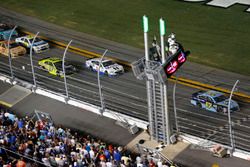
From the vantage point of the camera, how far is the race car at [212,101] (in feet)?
120

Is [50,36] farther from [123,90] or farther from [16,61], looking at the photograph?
[123,90]

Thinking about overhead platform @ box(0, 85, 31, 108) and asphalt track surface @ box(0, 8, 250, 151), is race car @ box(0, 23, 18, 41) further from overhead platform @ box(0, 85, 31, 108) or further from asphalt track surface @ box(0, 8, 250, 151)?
overhead platform @ box(0, 85, 31, 108)

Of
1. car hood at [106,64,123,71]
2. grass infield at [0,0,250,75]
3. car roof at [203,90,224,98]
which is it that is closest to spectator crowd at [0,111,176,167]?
car roof at [203,90,224,98]

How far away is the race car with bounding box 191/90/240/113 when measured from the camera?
36.7m

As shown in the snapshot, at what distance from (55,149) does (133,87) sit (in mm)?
9759

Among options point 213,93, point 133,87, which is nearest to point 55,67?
point 133,87

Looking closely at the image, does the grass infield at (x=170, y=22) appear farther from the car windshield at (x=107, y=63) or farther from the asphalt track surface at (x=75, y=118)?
the asphalt track surface at (x=75, y=118)

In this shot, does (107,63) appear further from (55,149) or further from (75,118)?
(55,149)

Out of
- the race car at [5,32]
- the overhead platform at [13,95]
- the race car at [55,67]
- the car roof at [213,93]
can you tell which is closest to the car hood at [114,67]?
the race car at [55,67]

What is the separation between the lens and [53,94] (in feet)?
130

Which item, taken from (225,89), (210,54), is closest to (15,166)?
(225,89)

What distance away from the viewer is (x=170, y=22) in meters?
51.1

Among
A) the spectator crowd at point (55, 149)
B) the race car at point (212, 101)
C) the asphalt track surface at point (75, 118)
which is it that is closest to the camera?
the spectator crowd at point (55, 149)

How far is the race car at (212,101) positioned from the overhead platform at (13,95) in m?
11.2
